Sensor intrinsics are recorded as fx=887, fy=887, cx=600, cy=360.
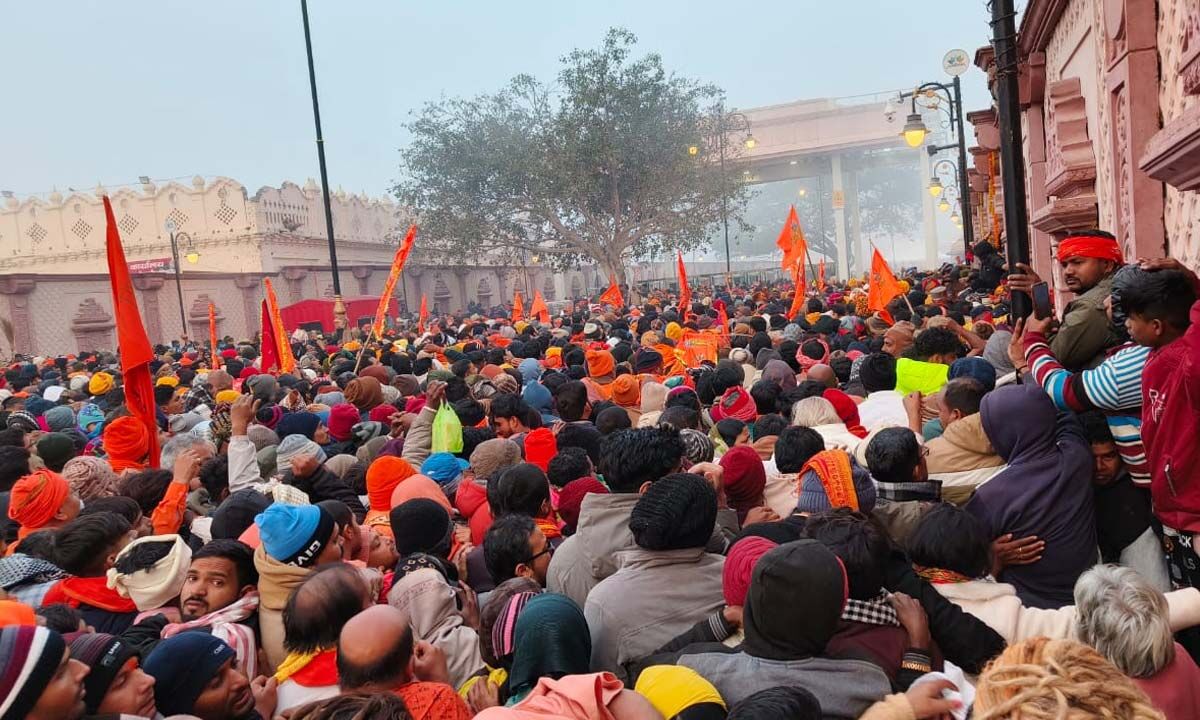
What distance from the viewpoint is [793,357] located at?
820 centimetres

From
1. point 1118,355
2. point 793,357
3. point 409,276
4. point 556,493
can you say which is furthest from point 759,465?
point 409,276

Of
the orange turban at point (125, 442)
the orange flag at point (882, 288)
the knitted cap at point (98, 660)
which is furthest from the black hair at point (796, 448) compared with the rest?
the orange flag at point (882, 288)

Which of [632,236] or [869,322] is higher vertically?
[632,236]

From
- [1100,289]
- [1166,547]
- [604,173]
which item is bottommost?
[1166,547]

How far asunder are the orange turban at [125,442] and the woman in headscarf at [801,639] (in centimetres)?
505

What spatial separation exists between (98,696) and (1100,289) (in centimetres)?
362

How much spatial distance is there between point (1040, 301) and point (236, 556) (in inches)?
132

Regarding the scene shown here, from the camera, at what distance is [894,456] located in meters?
3.16

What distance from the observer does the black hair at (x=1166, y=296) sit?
2.87 meters

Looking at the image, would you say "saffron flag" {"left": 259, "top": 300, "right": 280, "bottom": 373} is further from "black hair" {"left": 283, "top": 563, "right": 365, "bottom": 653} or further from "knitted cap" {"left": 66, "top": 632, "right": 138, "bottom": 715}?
"knitted cap" {"left": 66, "top": 632, "right": 138, "bottom": 715}

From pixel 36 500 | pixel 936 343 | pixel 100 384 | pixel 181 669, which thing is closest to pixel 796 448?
pixel 936 343

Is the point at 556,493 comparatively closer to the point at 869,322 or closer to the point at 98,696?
the point at 98,696

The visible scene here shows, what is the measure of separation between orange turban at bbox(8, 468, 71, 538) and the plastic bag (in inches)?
81.0

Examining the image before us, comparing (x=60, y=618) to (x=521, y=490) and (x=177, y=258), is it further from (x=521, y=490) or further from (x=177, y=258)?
(x=177, y=258)
